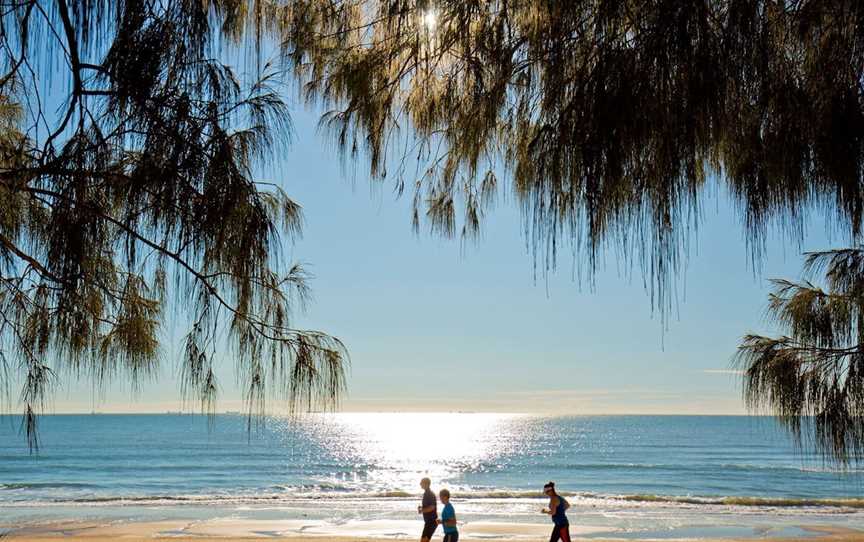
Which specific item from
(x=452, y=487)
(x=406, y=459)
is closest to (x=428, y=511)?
(x=452, y=487)

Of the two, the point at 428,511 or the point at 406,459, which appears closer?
the point at 428,511

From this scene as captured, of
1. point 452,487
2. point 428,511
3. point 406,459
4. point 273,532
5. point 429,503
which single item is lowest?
point 406,459

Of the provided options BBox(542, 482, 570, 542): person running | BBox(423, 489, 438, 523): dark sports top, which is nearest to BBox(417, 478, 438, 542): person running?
BBox(423, 489, 438, 523): dark sports top

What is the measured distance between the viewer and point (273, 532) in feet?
71.9

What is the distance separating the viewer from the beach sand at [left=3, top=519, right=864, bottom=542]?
20.5 metres

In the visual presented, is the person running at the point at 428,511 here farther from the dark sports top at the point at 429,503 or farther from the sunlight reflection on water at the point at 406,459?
the sunlight reflection on water at the point at 406,459

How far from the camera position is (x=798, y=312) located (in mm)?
5441

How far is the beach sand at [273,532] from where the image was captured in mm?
20547

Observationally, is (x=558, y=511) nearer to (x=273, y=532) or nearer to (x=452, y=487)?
(x=273, y=532)

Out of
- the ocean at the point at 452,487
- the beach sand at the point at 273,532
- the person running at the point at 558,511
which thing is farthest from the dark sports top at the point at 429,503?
the beach sand at the point at 273,532

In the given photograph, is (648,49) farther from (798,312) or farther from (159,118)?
(798,312)

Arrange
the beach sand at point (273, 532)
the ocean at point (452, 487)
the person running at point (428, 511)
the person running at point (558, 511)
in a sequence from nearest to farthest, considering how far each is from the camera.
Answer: the person running at point (558, 511) → the person running at point (428, 511) → the beach sand at point (273, 532) → the ocean at point (452, 487)

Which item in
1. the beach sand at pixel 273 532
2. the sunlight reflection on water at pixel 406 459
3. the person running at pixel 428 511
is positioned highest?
the person running at pixel 428 511

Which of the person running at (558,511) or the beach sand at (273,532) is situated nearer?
the person running at (558,511)
